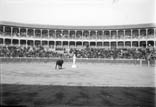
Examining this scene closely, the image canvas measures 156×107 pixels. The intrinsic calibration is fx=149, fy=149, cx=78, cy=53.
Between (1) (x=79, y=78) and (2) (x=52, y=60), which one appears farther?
(2) (x=52, y=60)

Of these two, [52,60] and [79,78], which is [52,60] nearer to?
[52,60]

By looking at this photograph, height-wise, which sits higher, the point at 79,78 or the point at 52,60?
the point at 52,60

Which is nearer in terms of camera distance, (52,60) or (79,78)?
(79,78)

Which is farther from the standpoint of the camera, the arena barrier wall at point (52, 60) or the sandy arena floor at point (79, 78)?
the arena barrier wall at point (52, 60)

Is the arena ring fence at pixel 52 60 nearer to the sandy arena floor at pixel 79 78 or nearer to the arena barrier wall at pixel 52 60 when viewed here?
the arena barrier wall at pixel 52 60

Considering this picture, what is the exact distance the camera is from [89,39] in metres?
44.6

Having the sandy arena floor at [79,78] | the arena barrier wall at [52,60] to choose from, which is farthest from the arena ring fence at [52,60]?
the sandy arena floor at [79,78]

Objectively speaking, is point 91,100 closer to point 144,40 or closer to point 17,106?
point 17,106

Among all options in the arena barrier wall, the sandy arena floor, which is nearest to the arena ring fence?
the arena barrier wall

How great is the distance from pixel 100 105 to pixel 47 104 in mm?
1852

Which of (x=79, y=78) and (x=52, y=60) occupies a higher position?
(x=52, y=60)

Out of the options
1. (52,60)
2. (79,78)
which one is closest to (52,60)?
(52,60)

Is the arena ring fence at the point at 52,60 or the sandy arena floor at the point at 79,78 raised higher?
the arena ring fence at the point at 52,60

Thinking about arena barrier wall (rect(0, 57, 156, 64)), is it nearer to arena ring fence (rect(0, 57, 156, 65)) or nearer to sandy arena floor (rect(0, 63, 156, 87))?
arena ring fence (rect(0, 57, 156, 65))
